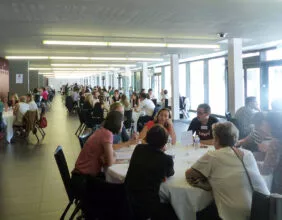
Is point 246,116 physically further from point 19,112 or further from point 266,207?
point 19,112

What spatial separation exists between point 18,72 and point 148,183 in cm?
1433

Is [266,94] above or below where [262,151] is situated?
above

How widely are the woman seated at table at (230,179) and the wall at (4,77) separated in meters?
13.3

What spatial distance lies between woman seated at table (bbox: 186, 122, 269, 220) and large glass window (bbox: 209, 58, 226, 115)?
12.7 meters

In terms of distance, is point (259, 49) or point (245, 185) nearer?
point (245, 185)

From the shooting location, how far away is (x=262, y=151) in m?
3.27

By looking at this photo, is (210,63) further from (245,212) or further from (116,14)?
(245,212)

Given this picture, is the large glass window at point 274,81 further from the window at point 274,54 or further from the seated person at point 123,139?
the seated person at point 123,139

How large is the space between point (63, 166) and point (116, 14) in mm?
3389

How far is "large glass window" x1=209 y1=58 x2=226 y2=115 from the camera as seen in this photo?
14854 mm

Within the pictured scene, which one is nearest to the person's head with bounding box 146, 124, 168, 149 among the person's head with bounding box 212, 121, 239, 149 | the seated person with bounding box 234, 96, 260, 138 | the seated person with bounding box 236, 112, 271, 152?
the person's head with bounding box 212, 121, 239, 149

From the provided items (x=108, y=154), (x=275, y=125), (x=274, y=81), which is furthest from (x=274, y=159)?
(x=274, y=81)

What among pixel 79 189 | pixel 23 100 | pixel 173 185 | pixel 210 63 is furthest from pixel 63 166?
pixel 210 63

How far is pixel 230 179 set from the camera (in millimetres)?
2217
